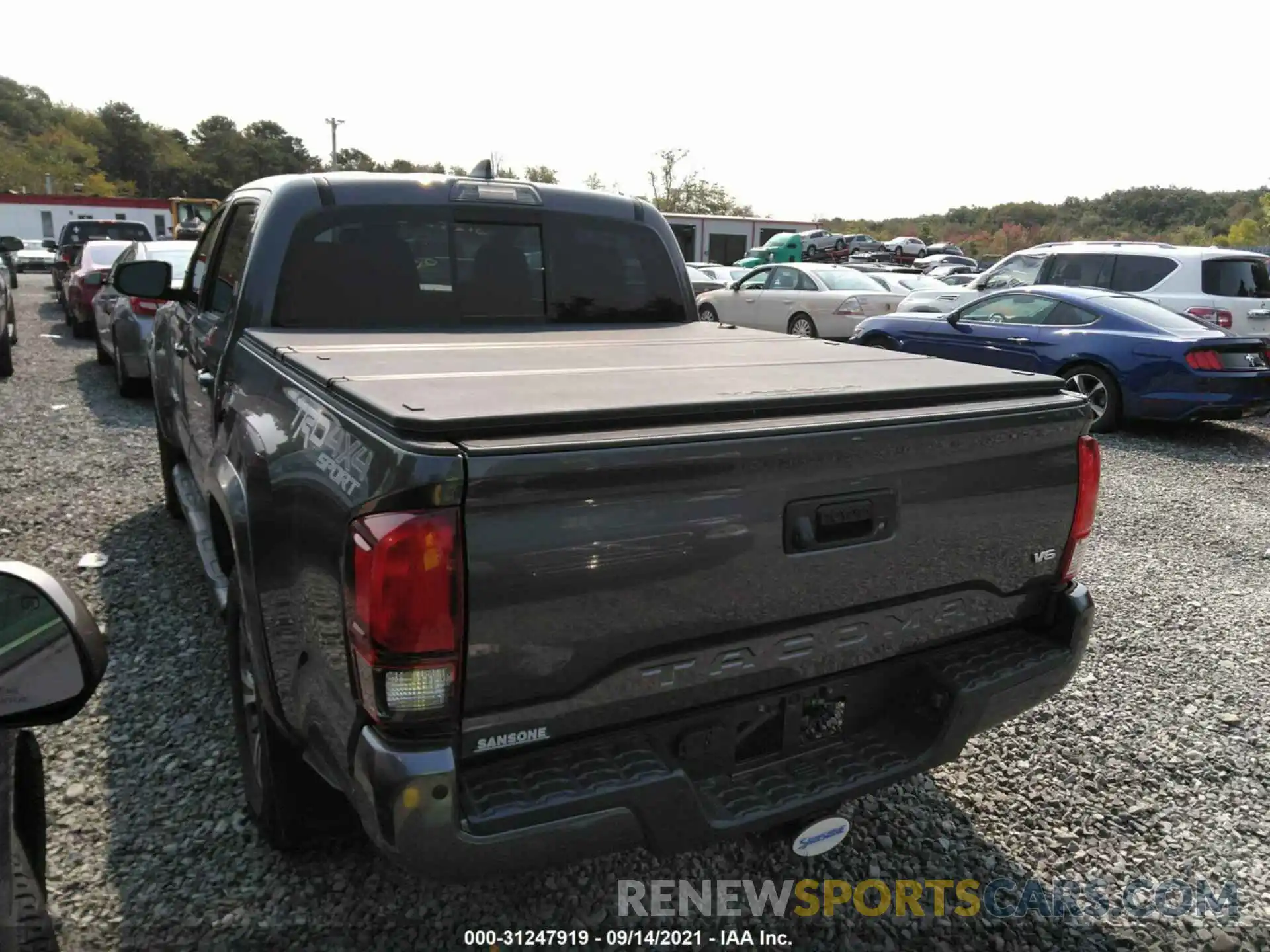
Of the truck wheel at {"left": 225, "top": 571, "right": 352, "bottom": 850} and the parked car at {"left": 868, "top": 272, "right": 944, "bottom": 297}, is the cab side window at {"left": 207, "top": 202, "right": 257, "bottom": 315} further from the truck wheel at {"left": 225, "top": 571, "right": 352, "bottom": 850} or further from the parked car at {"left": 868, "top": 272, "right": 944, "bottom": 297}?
the parked car at {"left": 868, "top": 272, "right": 944, "bottom": 297}

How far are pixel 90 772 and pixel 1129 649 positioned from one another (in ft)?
14.7

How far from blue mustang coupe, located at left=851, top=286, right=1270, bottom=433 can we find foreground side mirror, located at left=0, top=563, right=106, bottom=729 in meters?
8.05

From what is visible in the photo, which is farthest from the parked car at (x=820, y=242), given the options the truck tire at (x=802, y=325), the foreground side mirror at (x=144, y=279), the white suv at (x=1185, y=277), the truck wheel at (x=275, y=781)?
the truck wheel at (x=275, y=781)

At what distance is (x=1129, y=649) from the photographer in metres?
4.34

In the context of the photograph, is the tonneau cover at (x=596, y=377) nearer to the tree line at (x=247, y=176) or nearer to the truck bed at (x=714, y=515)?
the truck bed at (x=714, y=515)

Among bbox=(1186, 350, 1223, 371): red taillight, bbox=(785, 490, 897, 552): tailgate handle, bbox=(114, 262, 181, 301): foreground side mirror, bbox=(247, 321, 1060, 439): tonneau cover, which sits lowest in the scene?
bbox=(785, 490, 897, 552): tailgate handle

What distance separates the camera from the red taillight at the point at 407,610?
1.68 meters

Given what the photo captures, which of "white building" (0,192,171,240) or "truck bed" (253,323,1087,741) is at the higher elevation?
→ "white building" (0,192,171,240)

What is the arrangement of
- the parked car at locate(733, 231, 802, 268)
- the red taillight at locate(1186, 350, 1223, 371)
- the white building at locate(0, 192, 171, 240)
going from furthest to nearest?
the white building at locate(0, 192, 171, 240)
the parked car at locate(733, 231, 802, 268)
the red taillight at locate(1186, 350, 1223, 371)

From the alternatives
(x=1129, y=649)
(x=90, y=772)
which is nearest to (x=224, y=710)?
(x=90, y=772)

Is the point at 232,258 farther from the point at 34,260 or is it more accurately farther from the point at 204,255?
the point at 34,260

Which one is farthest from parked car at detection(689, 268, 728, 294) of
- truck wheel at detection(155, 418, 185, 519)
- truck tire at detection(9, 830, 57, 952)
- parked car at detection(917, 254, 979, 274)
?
truck tire at detection(9, 830, 57, 952)

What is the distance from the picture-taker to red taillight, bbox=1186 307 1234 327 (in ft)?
34.3

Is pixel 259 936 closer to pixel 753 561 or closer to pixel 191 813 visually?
pixel 191 813
